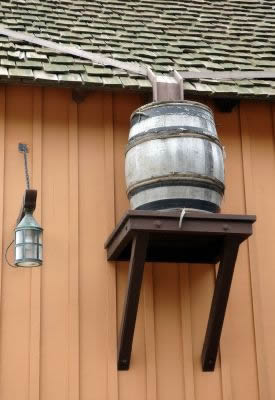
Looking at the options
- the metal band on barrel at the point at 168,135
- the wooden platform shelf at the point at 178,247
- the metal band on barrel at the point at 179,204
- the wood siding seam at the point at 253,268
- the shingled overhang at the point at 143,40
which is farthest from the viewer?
the shingled overhang at the point at 143,40

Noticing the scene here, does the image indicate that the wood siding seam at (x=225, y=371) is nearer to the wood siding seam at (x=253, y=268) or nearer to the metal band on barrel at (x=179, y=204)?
the wood siding seam at (x=253, y=268)

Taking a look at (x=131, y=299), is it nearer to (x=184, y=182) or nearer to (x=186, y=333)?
(x=186, y=333)

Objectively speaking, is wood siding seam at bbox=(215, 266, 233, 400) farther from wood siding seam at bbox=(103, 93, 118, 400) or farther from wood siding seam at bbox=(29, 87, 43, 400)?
wood siding seam at bbox=(29, 87, 43, 400)

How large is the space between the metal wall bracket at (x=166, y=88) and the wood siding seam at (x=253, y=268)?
0.80 meters

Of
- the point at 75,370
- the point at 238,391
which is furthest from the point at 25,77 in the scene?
the point at 238,391

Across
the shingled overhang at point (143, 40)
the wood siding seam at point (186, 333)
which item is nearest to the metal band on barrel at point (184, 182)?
the wood siding seam at point (186, 333)

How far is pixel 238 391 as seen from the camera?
523 cm

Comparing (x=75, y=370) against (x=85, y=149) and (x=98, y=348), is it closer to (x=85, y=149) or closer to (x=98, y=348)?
(x=98, y=348)

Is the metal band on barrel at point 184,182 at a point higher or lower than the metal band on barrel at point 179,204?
higher

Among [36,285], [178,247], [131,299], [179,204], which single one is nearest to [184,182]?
[179,204]

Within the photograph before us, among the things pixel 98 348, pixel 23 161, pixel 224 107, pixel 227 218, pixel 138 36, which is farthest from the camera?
pixel 138 36

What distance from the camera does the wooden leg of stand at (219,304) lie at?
493 cm

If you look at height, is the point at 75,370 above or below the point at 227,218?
below

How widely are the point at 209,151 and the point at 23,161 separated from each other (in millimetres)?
1385
